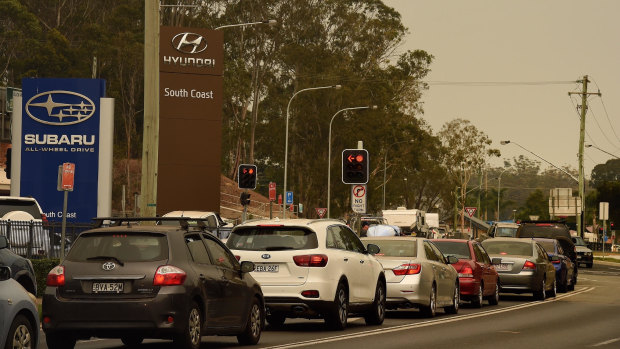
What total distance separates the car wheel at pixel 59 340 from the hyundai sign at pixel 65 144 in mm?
25288

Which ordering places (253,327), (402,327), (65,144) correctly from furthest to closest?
1. (65,144)
2. (402,327)
3. (253,327)

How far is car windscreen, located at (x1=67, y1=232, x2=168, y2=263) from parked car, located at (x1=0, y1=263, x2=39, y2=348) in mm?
1904

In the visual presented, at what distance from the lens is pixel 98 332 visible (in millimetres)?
13125

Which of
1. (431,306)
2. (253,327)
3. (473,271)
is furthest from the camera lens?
(473,271)

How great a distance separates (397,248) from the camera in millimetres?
22297

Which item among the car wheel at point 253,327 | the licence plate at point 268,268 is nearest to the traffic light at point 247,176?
the licence plate at point 268,268

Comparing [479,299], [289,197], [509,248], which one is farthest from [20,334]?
[289,197]

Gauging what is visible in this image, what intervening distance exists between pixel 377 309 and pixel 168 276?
7.12 meters

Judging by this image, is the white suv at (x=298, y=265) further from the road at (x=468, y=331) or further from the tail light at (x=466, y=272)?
the tail light at (x=466, y=272)

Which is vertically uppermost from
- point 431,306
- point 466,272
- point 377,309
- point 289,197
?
point 289,197

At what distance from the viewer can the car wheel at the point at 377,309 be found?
64.4 ft

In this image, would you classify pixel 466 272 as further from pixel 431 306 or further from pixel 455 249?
pixel 431 306

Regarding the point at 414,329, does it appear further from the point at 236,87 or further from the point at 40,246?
the point at 236,87

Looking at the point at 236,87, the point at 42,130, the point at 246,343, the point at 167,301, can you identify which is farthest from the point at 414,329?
the point at 236,87
